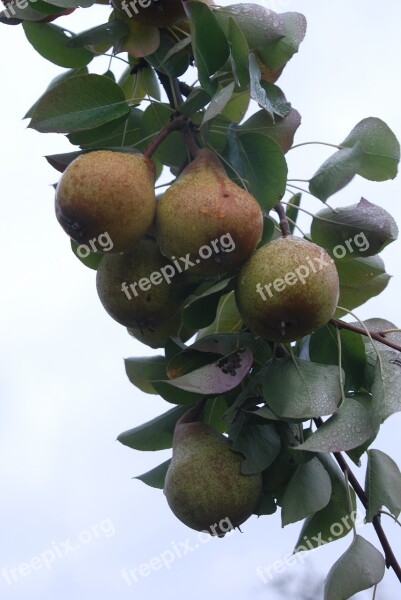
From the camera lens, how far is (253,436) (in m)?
1.70

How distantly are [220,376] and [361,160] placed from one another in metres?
0.61

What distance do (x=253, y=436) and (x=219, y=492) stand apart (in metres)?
0.13

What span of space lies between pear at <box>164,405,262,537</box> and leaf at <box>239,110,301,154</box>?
630 millimetres

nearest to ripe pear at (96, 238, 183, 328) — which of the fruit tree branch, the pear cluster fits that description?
the pear cluster

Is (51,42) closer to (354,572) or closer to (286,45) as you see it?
(286,45)

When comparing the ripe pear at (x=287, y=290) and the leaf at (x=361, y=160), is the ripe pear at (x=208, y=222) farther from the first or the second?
the leaf at (x=361, y=160)

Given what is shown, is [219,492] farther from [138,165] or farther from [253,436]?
[138,165]

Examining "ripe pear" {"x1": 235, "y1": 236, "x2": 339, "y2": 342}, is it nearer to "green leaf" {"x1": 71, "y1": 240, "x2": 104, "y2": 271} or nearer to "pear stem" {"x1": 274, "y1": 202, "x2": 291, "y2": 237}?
"pear stem" {"x1": 274, "y1": 202, "x2": 291, "y2": 237}

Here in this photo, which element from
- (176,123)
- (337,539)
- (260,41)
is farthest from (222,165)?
(337,539)

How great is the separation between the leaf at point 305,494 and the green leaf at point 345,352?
0.19m

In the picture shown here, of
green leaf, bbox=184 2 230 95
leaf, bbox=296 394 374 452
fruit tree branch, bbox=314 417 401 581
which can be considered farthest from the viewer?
fruit tree branch, bbox=314 417 401 581

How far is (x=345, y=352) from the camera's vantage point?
1.81 metres

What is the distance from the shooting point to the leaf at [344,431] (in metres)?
1.52

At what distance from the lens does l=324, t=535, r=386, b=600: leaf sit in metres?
1.65
